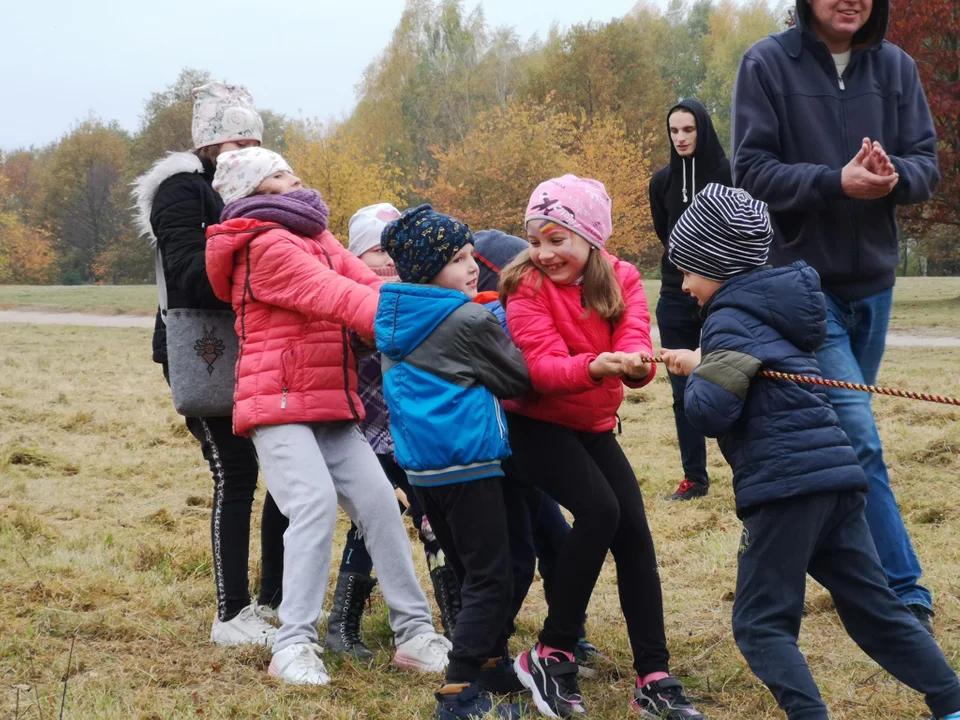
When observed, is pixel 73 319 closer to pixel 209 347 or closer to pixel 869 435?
pixel 209 347

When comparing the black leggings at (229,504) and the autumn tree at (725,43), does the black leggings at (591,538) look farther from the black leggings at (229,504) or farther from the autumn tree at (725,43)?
the autumn tree at (725,43)

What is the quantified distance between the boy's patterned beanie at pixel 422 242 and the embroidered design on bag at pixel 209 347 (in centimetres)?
94

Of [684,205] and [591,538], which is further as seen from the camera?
[684,205]

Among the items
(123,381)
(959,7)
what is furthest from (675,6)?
(123,381)

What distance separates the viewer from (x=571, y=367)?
3379 mm

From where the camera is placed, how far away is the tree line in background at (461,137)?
1328 inches

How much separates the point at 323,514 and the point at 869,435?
1900mm

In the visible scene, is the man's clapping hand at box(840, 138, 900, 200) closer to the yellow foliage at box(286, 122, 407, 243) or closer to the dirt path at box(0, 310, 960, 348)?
the dirt path at box(0, 310, 960, 348)

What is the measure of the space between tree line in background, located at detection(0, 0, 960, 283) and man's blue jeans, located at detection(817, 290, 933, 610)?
28323mm

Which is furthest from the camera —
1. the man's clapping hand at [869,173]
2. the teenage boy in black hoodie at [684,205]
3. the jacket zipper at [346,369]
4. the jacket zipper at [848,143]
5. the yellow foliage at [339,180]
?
the yellow foliage at [339,180]

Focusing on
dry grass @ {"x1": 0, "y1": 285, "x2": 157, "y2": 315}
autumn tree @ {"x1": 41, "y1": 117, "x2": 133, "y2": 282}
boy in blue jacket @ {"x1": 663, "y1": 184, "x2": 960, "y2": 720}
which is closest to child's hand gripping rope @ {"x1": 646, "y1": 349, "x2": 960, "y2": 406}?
boy in blue jacket @ {"x1": 663, "y1": 184, "x2": 960, "y2": 720}

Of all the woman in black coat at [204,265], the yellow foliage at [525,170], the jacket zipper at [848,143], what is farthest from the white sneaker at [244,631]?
the yellow foliage at [525,170]

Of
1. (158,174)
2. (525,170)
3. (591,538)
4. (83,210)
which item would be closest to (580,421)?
(591,538)

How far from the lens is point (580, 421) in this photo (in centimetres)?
355
